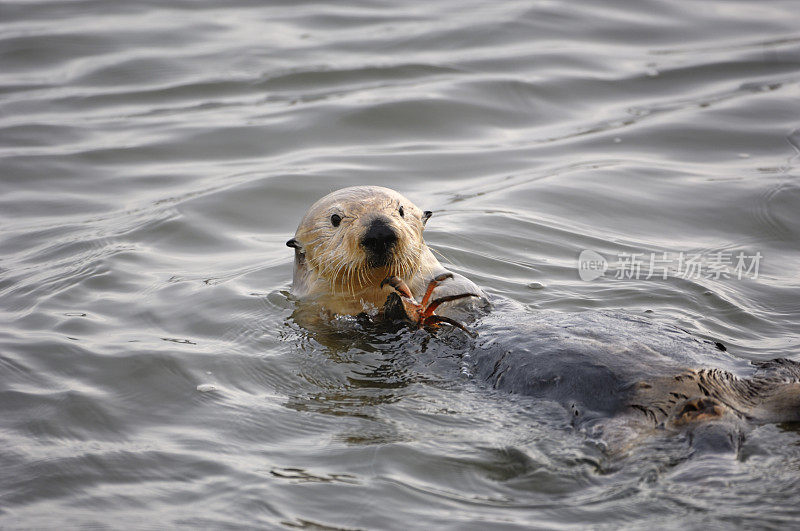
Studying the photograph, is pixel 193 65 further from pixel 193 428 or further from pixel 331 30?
pixel 193 428

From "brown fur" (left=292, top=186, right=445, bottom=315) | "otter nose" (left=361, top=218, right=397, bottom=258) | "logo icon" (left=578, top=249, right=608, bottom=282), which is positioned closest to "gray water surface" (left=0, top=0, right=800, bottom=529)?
"logo icon" (left=578, top=249, right=608, bottom=282)

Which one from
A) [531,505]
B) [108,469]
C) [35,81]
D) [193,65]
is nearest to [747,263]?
[531,505]

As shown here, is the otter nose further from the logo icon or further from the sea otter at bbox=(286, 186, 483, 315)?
the logo icon

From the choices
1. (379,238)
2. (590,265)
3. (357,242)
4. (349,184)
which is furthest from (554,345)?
(349,184)

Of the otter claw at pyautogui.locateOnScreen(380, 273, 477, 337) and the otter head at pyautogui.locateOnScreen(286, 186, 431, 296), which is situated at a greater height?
the otter head at pyautogui.locateOnScreen(286, 186, 431, 296)

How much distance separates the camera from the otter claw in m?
3.99

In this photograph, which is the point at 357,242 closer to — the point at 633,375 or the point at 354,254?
the point at 354,254

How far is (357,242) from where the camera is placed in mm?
4219

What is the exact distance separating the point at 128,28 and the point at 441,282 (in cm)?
738

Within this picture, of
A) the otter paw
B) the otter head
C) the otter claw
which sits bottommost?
the otter paw

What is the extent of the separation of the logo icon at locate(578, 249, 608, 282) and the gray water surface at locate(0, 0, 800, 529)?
86 mm

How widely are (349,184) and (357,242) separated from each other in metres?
2.75

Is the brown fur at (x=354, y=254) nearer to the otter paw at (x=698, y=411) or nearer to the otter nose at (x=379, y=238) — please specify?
the otter nose at (x=379, y=238)

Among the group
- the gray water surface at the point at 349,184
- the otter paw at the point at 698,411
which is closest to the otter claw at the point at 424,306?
the gray water surface at the point at 349,184
